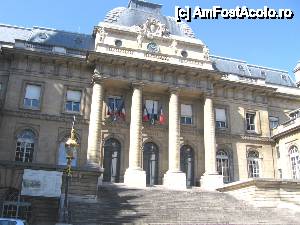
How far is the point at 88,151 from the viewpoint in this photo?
26766 mm

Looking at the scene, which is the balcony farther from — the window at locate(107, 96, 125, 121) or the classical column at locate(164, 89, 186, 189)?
the window at locate(107, 96, 125, 121)

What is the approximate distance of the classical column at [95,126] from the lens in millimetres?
26562

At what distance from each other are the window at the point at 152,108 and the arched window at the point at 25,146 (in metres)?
8.80

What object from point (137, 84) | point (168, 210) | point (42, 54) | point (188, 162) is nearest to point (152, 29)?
point (137, 84)

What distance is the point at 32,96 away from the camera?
28.5 meters

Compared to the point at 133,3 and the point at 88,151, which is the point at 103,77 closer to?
the point at 88,151

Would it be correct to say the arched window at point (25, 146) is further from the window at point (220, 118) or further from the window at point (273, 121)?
the window at point (273, 121)

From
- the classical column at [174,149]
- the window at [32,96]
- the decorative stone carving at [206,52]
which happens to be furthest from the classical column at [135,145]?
the window at [32,96]

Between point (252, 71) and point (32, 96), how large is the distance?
2149cm

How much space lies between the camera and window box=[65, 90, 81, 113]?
2898 centimetres

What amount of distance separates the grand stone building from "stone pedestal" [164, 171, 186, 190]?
0.23 feet

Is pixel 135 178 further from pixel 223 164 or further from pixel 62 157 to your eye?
pixel 223 164

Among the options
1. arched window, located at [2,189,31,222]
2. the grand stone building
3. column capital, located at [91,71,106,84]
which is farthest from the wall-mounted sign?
column capital, located at [91,71,106,84]

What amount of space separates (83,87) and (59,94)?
1885 millimetres
